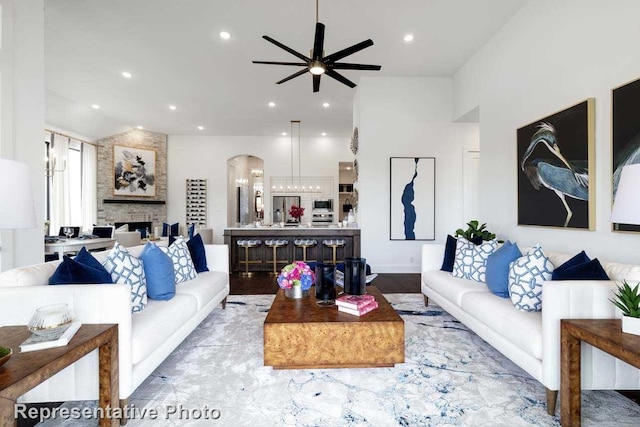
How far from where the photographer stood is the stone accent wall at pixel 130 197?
7941mm

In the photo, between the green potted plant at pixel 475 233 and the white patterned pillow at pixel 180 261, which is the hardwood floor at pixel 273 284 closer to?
the green potted plant at pixel 475 233

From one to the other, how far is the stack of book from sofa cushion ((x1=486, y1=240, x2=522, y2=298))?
106 cm

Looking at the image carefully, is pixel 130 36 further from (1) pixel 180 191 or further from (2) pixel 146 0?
(1) pixel 180 191

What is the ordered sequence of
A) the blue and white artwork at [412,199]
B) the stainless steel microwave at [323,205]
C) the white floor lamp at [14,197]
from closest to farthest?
the white floor lamp at [14,197] → the blue and white artwork at [412,199] → the stainless steel microwave at [323,205]

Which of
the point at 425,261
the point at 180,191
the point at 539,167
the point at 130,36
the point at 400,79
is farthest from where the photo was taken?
the point at 180,191

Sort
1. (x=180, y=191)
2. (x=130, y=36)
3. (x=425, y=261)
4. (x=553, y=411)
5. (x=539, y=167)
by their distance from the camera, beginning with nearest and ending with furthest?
(x=553, y=411)
(x=539, y=167)
(x=425, y=261)
(x=130, y=36)
(x=180, y=191)

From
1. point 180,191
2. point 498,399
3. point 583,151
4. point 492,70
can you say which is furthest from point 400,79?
point 180,191

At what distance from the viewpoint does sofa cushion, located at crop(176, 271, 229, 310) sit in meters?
2.67

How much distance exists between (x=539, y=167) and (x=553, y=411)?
2.54m

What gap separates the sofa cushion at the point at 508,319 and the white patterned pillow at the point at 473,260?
0.46 metres

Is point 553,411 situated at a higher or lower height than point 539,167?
lower

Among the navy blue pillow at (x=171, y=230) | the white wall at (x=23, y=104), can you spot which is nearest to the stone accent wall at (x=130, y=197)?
the navy blue pillow at (x=171, y=230)

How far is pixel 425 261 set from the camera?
3.66 meters

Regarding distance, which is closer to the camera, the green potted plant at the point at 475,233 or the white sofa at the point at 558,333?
the white sofa at the point at 558,333
